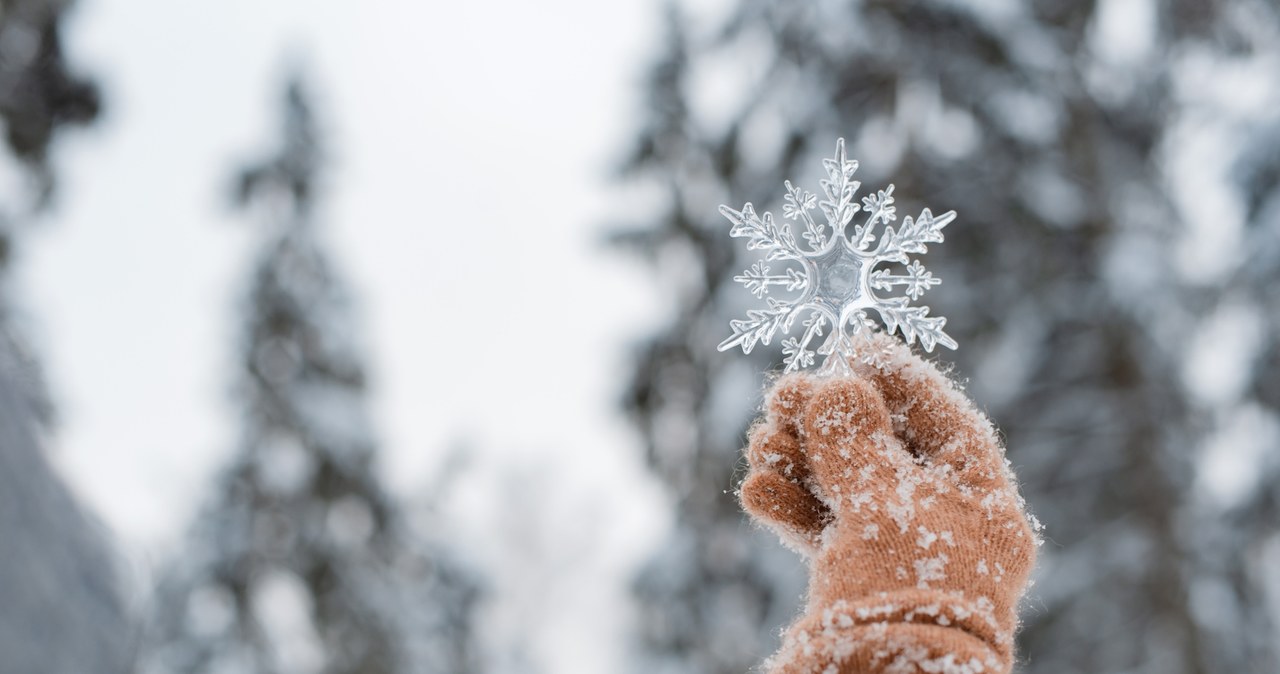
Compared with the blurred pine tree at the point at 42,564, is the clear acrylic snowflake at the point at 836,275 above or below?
above

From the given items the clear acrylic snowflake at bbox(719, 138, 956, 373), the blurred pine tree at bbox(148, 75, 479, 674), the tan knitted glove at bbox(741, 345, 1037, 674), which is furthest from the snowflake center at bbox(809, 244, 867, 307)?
the blurred pine tree at bbox(148, 75, 479, 674)

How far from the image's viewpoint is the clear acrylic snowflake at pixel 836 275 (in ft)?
7.16

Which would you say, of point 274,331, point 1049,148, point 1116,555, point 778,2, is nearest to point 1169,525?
point 1116,555

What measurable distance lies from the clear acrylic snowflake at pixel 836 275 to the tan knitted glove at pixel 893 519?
140 millimetres

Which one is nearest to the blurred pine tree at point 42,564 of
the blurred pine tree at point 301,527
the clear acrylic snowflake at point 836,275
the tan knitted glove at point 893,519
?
the tan knitted glove at point 893,519

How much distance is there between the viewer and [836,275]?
2281 millimetres

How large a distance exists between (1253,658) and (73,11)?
30.1 ft

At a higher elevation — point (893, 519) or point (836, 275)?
point (836, 275)

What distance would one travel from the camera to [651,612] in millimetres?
9688

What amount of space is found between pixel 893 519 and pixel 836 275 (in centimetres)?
68

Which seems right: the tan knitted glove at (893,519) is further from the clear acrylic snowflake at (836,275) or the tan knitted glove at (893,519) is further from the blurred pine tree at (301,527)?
the blurred pine tree at (301,527)

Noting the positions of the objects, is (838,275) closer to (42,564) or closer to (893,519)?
(893,519)

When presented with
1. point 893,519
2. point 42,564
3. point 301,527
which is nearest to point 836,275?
point 893,519

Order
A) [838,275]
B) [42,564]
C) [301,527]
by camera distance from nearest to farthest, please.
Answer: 1. [42,564]
2. [838,275]
3. [301,527]
